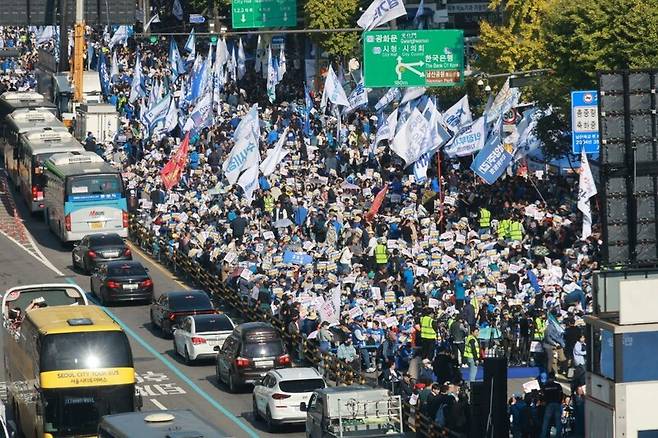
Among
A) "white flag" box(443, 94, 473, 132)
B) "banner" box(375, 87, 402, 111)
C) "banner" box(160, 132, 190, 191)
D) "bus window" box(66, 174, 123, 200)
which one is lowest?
"bus window" box(66, 174, 123, 200)

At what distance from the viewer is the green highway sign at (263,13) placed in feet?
274

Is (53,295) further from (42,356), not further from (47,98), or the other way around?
(47,98)

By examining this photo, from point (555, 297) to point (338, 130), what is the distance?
878 inches

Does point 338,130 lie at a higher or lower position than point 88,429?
higher

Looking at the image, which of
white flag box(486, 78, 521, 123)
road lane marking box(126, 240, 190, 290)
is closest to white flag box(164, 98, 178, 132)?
road lane marking box(126, 240, 190, 290)

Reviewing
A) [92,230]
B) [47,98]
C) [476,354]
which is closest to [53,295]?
[476,354]

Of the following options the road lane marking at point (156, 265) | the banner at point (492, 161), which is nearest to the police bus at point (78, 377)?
the banner at point (492, 161)

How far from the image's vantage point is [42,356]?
3494 centimetres

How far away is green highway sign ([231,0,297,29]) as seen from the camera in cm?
8350

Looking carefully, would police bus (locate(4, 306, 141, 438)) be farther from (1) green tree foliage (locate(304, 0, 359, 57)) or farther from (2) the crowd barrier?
(1) green tree foliage (locate(304, 0, 359, 57))

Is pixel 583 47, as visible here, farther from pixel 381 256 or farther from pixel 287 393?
pixel 287 393

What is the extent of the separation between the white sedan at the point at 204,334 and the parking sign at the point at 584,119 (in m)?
10.4

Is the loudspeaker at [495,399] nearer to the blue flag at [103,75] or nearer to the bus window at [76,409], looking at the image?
the bus window at [76,409]

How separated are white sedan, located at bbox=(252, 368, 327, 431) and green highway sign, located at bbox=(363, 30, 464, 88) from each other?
73.6 ft
